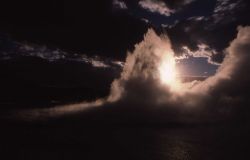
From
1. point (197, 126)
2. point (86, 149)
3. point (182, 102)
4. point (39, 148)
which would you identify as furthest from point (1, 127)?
point (182, 102)

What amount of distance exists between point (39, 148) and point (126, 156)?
1350 cm

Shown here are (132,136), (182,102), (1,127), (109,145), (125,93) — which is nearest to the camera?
(109,145)

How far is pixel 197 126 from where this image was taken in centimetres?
6134

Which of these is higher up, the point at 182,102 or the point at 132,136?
the point at 182,102

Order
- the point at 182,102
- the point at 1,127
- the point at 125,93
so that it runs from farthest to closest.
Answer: the point at 125,93
the point at 182,102
the point at 1,127

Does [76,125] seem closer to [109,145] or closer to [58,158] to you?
[109,145]

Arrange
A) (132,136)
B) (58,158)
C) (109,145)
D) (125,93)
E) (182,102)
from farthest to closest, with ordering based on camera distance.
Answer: (125,93)
(182,102)
(132,136)
(109,145)
(58,158)

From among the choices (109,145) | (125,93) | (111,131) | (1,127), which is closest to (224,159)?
(109,145)

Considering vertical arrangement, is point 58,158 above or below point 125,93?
below

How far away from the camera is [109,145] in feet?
139

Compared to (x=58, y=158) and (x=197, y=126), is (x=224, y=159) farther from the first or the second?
(x=197, y=126)

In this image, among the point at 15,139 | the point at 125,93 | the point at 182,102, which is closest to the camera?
the point at 15,139

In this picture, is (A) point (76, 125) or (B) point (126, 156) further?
(A) point (76, 125)

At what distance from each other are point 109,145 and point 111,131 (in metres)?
11.6
